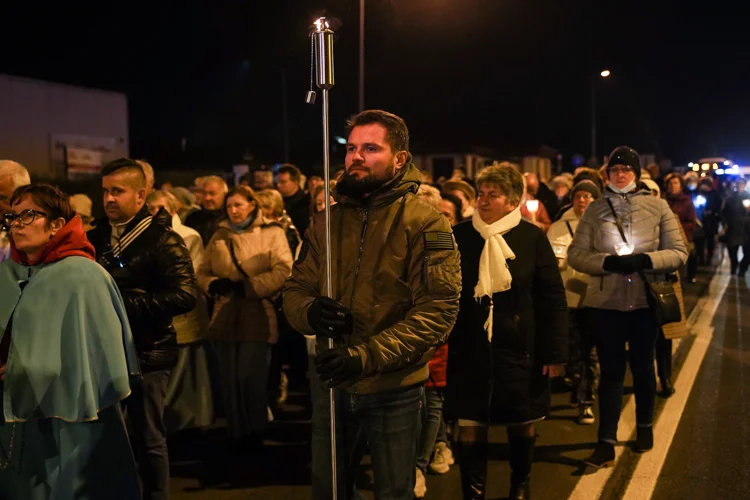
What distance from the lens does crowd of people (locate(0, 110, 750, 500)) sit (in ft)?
10.7

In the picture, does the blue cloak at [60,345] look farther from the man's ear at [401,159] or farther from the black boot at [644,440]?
the black boot at [644,440]

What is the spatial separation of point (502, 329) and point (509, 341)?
0.08 m

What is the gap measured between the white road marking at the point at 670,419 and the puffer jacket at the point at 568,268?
1234 millimetres

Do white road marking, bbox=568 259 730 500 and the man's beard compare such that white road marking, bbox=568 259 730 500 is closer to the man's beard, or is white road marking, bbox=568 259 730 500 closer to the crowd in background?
the crowd in background

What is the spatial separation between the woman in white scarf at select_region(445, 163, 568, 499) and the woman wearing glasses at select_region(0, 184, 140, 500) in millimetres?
1874

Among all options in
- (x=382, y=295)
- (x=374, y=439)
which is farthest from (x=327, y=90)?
(x=374, y=439)

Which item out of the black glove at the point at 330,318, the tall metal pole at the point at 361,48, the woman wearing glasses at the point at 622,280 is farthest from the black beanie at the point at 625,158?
the tall metal pole at the point at 361,48

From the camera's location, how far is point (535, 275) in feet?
15.4

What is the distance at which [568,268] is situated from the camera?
7.20 metres

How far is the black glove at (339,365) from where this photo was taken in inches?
115

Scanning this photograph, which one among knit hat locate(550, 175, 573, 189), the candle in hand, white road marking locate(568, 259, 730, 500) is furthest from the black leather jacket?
knit hat locate(550, 175, 573, 189)

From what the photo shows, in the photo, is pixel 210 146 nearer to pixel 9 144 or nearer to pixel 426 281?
pixel 9 144

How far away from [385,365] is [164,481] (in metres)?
2.25

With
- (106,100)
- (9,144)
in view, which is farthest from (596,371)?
(106,100)
